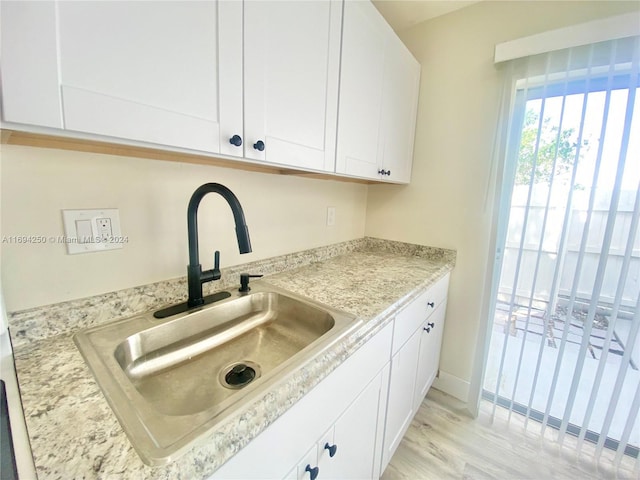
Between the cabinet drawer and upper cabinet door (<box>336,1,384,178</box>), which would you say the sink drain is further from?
upper cabinet door (<box>336,1,384,178</box>)

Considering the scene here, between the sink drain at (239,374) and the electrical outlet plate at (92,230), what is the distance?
481 mm

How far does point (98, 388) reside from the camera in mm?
486

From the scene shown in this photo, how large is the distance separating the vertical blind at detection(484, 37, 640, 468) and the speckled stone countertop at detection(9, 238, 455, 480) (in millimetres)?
646

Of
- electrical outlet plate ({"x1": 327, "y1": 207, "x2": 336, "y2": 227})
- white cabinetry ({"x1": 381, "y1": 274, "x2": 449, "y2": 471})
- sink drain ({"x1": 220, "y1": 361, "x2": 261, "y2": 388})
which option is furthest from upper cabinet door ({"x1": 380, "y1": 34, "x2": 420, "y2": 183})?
sink drain ({"x1": 220, "y1": 361, "x2": 261, "y2": 388})

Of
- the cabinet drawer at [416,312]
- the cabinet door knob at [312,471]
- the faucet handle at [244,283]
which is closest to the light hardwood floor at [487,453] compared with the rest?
the cabinet drawer at [416,312]

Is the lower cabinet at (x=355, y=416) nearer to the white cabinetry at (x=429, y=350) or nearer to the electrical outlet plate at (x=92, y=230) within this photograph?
the white cabinetry at (x=429, y=350)

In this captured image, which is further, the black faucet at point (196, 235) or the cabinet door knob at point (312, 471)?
the black faucet at point (196, 235)

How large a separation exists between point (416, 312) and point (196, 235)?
37.6 inches

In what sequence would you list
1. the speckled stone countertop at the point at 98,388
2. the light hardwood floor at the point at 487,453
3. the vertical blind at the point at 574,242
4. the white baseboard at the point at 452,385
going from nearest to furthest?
the speckled stone countertop at the point at 98,388, the vertical blind at the point at 574,242, the light hardwood floor at the point at 487,453, the white baseboard at the point at 452,385

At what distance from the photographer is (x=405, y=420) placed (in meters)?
1.30

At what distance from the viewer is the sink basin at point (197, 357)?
0.42 m

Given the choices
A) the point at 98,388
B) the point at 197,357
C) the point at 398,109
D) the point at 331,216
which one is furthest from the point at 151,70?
the point at 398,109

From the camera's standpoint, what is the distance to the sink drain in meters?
0.70

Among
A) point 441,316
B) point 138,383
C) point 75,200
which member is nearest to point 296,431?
point 138,383
